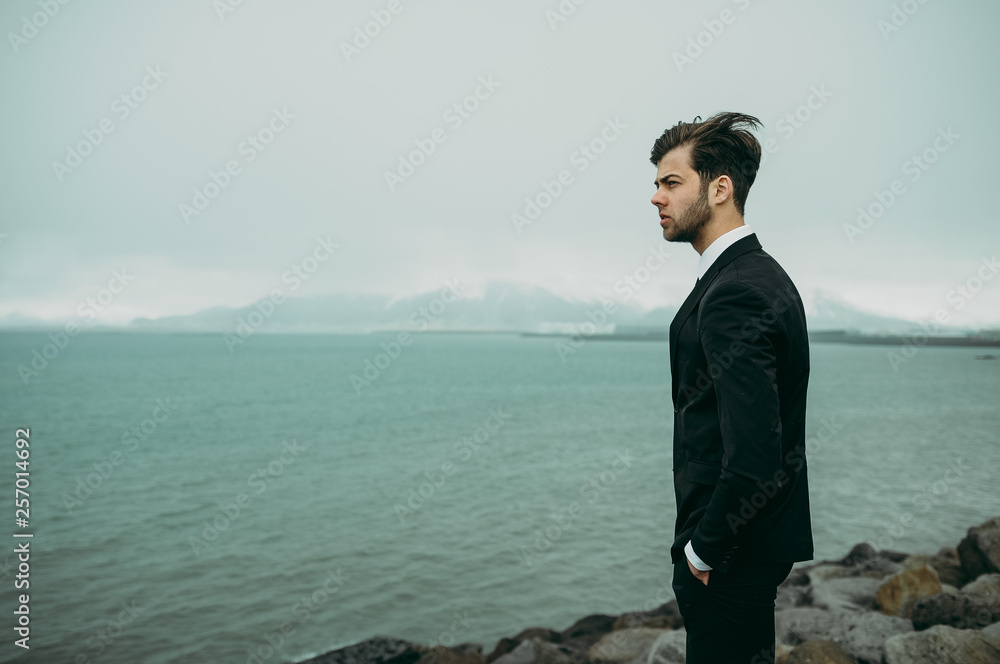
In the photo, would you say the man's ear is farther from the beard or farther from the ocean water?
the ocean water

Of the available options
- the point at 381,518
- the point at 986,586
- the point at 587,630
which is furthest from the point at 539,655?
the point at 381,518

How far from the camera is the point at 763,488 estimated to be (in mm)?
2002

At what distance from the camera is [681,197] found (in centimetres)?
240

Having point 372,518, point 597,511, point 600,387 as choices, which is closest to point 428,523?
point 372,518

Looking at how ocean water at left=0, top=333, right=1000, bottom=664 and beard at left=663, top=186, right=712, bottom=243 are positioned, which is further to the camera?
ocean water at left=0, top=333, right=1000, bottom=664

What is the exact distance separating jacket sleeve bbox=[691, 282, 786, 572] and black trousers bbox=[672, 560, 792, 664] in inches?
4.8

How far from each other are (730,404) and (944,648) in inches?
196

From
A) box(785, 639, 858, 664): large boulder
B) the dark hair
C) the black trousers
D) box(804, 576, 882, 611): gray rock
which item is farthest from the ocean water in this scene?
the dark hair

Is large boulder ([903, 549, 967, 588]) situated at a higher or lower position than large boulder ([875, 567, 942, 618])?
lower

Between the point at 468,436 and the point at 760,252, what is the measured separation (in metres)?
29.0

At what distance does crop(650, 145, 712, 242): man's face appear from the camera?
2.38 m

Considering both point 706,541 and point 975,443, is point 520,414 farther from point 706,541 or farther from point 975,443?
point 706,541

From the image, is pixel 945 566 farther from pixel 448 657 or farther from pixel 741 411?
pixel 741 411

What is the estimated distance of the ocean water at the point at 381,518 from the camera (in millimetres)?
10352
